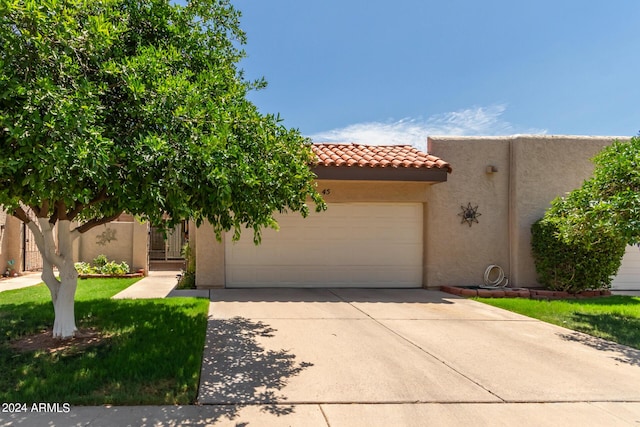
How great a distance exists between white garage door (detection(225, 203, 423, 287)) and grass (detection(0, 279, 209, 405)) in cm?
310

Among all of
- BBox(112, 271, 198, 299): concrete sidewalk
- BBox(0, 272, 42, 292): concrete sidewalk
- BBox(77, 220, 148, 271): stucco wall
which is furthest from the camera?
BBox(77, 220, 148, 271): stucco wall

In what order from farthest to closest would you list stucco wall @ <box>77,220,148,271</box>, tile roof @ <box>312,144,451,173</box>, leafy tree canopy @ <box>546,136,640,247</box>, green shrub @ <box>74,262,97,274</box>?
stucco wall @ <box>77,220,148,271</box> < green shrub @ <box>74,262,97,274</box> < tile roof @ <box>312,144,451,173</box> < leafy tree canopy @ <box>546,136,640,247</box>

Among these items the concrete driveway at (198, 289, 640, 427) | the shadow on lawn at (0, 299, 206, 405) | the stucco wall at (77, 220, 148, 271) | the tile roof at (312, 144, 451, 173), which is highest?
the tile roof at (312, 144, 451, 173)

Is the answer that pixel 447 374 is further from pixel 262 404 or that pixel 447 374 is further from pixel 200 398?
pixel 200 398

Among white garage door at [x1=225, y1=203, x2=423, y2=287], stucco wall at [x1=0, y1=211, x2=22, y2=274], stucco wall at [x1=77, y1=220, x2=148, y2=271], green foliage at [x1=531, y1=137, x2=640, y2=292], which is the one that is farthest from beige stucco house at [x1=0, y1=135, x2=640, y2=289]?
stucco wall at [x1=0, y1=211, x2=22, y2=274]

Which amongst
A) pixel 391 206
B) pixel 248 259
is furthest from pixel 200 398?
pixel 391 206

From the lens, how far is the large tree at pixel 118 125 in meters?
3.63

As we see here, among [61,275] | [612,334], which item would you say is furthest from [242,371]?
[612,334]

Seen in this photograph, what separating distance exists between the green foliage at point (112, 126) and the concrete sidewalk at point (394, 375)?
5.86 ft

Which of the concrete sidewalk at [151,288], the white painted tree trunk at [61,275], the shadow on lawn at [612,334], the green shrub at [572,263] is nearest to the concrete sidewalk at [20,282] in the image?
the concrete sidewalk at [151,288]

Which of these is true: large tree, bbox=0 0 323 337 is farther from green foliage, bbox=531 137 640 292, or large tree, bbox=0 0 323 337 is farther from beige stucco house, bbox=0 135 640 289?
beige stucco house, bbox=0 135 640 289

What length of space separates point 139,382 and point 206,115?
2.74 metres

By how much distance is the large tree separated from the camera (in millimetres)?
3627

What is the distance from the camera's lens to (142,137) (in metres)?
4.05
